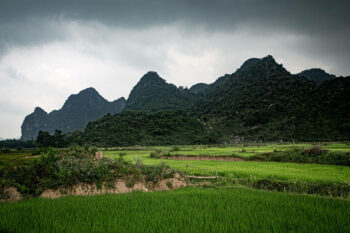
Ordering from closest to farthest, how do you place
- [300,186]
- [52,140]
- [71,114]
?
[300,186] < [52,140] < [71,114]

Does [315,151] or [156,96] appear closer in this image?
[315,151]

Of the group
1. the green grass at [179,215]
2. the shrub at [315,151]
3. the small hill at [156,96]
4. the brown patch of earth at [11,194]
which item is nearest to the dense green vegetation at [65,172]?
the brown patch of earth at [11,194]

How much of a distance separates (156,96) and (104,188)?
128 m

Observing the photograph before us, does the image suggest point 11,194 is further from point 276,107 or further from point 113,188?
point 276,107

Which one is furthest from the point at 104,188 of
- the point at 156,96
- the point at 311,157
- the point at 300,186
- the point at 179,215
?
the point at 156,96

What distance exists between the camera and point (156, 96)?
134 metres

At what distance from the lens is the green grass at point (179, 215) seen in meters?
3.80

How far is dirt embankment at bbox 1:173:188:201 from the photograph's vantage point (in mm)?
6930

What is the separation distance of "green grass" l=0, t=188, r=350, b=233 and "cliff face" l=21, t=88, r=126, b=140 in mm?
152620

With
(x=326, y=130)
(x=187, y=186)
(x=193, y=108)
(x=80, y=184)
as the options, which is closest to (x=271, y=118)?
(x=326, y=130)

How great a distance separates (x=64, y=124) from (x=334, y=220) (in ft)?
551

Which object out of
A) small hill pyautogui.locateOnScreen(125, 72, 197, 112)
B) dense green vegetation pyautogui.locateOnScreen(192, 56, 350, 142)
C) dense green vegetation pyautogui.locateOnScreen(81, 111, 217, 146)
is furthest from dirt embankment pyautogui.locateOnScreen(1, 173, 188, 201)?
small hill pyautogui.locateOnScreen(125, 72, 197, 112)

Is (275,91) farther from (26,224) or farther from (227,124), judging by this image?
(26,224)

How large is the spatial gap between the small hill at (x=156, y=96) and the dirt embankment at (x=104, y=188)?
10576cm
